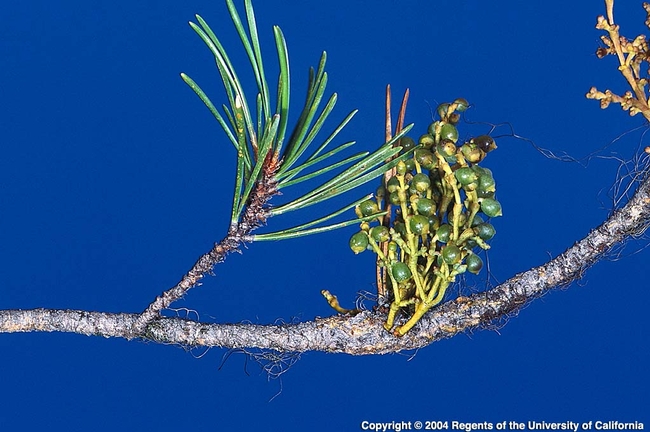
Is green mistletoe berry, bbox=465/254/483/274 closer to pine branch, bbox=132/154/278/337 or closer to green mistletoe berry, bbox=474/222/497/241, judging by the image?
green mistletoe berry, bbox=474/222/497/241

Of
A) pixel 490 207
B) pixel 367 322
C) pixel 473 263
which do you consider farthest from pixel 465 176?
pixel 367 322

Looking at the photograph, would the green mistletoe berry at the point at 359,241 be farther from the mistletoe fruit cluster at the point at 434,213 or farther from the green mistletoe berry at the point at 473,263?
the green mistletoe berry at the point at 473,263

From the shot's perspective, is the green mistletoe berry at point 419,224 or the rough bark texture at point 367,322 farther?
the rough bark texture at point 367,322

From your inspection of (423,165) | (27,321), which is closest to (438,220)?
(423,165)

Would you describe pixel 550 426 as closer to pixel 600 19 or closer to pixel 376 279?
pixel 376 279

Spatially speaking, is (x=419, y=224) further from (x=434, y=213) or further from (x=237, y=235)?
(x=237, y=235)

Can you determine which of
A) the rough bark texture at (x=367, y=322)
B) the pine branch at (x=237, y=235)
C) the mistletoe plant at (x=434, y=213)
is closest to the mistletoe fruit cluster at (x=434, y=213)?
the mistletoe plant at (x=434, y=213)
